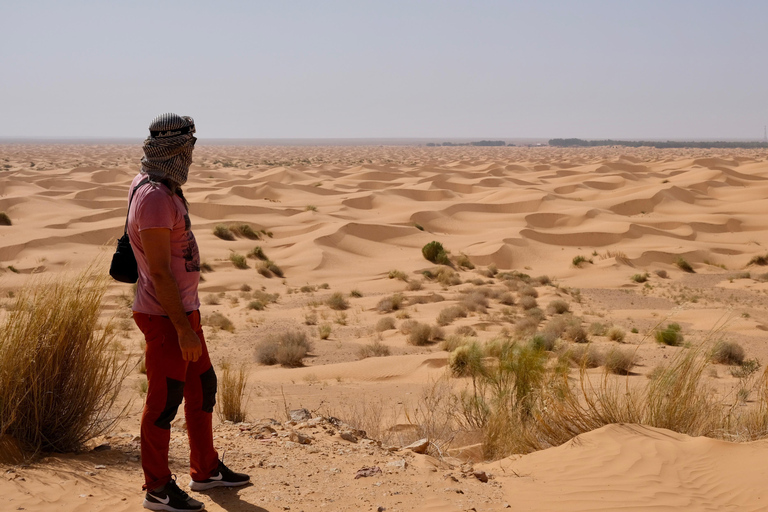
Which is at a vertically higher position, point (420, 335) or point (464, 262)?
point (420, 335)

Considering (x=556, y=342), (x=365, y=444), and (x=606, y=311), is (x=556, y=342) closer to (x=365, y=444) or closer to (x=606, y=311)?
(x=606, y=311)

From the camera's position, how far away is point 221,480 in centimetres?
377

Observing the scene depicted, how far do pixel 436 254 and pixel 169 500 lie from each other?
17.7m

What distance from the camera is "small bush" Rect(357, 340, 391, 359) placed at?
33.8ft

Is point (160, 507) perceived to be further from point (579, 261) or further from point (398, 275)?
point (579, 261)

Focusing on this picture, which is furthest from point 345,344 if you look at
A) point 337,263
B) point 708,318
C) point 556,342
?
point 337,263

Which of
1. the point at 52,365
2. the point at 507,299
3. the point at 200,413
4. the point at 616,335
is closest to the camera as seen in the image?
the point at 200,413

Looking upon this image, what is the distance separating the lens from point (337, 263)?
2053 cm

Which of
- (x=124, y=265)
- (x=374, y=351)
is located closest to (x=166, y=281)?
(x=124, y=265)

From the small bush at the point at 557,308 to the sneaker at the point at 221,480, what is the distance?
34.7ft

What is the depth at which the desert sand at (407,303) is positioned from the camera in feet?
12.8

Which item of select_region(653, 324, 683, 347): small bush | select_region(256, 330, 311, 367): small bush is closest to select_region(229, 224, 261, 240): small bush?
select_region(256, 330, 311, 367): small bush

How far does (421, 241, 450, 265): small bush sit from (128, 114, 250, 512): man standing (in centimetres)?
1729

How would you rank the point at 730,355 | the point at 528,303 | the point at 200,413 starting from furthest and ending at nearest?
the point at 528,303 < the point at 730,355 < the point at 200,413
